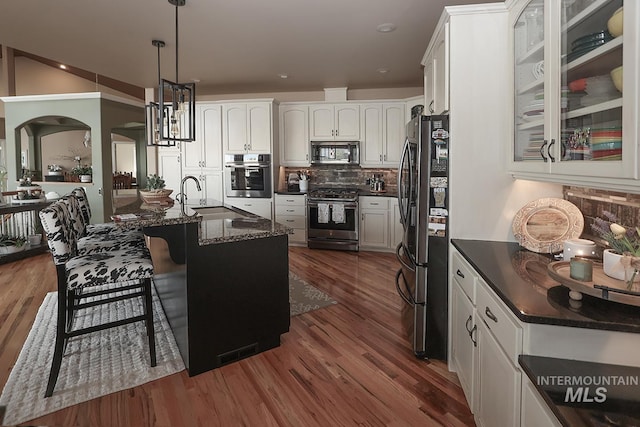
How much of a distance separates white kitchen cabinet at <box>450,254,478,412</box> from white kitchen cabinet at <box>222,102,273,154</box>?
4.25 metres

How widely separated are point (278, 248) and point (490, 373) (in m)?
1.48

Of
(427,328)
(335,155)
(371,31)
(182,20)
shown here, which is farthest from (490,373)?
(335,155)

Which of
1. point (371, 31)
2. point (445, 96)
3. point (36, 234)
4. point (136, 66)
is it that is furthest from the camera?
point (36, 234)

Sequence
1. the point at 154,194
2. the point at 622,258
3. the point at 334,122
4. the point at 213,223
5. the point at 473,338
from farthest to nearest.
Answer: the point at 334,122, the point at 154,194, the point at 213,223, the point at 473,338, the point at 622,258

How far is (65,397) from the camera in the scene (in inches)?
81.6

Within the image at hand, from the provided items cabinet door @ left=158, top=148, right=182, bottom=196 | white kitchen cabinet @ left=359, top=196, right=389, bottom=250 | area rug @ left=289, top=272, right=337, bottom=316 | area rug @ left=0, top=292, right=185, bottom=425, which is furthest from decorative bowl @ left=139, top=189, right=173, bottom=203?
cabinet door @ left=158, top=148, right=182, bottom=196

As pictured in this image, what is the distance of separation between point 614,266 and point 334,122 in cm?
488

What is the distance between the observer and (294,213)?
5895 millimetres

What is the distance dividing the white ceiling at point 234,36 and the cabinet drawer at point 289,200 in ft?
5.88

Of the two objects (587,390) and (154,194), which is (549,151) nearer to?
(587,390)

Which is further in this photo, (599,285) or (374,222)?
(374,222)

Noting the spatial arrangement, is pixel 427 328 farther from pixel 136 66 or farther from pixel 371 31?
pixel 136 66

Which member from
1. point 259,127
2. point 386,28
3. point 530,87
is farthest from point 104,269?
point 259,127

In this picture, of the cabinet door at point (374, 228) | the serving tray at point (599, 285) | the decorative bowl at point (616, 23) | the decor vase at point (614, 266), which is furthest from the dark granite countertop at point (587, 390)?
the cabinet door at point (374, 228)
